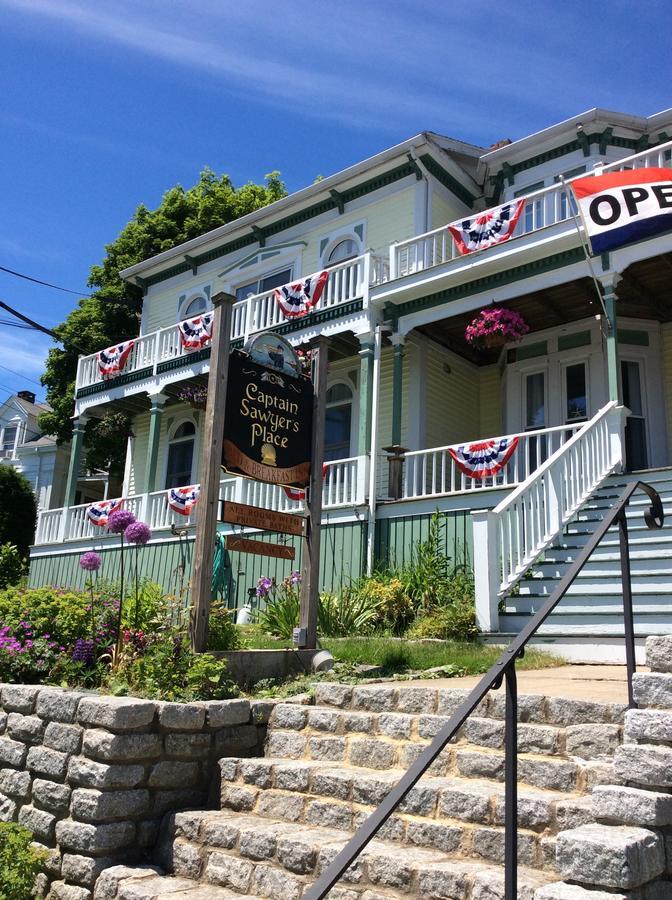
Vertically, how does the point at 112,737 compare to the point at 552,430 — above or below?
below

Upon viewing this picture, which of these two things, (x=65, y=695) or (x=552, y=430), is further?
(x=552, y=430)

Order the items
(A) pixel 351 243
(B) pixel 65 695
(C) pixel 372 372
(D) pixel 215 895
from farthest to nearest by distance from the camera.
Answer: (A) pixel 351 243 → (C) pixel 372 372 → (B) pixel 65 695 → (D) pixel 215 895

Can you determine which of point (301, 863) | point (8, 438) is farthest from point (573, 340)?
point (8, 438)

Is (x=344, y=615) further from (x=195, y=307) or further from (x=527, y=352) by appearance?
(x=195, y=307)

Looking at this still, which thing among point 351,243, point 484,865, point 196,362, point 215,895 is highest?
point 351,243

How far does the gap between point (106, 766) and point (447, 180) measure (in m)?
14.2

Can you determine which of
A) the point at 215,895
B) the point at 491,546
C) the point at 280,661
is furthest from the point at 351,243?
the point at 215,895

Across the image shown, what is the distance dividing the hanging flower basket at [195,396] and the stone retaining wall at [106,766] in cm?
1188

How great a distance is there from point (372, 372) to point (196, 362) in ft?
16.2

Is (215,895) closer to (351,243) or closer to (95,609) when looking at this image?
(95,609)

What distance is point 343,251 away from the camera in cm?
1762

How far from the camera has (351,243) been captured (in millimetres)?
A: 17453

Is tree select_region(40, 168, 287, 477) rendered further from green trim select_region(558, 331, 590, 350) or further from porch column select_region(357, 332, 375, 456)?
green trim select_region(558, 331, 590, 350)

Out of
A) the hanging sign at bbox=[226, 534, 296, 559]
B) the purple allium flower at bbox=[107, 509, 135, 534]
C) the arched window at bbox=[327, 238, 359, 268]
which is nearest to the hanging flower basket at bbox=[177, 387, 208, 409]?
the arched window at bbox=[327, 238, 359, 268]
